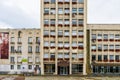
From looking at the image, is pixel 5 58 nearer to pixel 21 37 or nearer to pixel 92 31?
pixel 21 37

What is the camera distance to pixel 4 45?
9988cm

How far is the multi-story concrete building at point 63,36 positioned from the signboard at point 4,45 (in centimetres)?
1188

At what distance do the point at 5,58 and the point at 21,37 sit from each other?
7764mm

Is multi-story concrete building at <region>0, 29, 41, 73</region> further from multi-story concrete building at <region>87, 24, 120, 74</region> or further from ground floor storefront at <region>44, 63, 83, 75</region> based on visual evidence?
multi-story concrete building at <region>87, 24, 120, 74</region>

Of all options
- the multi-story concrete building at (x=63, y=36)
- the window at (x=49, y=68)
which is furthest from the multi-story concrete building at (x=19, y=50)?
the multi-story concrete building at (x=63, y=36)

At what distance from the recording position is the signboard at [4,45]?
99.6 metres

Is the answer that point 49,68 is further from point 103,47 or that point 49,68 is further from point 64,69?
point 103,47

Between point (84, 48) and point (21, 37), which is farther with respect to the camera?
point (21, 37)

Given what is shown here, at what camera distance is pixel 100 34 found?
322ft

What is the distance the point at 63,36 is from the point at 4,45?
18146 mm

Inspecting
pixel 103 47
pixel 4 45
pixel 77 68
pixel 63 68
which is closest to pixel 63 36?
pixel 63 68

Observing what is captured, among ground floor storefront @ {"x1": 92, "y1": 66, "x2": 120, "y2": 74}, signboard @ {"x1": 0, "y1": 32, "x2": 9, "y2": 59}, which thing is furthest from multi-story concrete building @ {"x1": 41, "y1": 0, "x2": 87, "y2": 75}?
signboard @ {"x1": 0, "y1": 32, "x2": 9, "y2": 59}

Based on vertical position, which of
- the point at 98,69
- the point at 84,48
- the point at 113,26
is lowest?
the point at 98,69

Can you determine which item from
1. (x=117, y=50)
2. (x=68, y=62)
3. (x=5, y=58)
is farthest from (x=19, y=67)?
(x=117, y=50)
